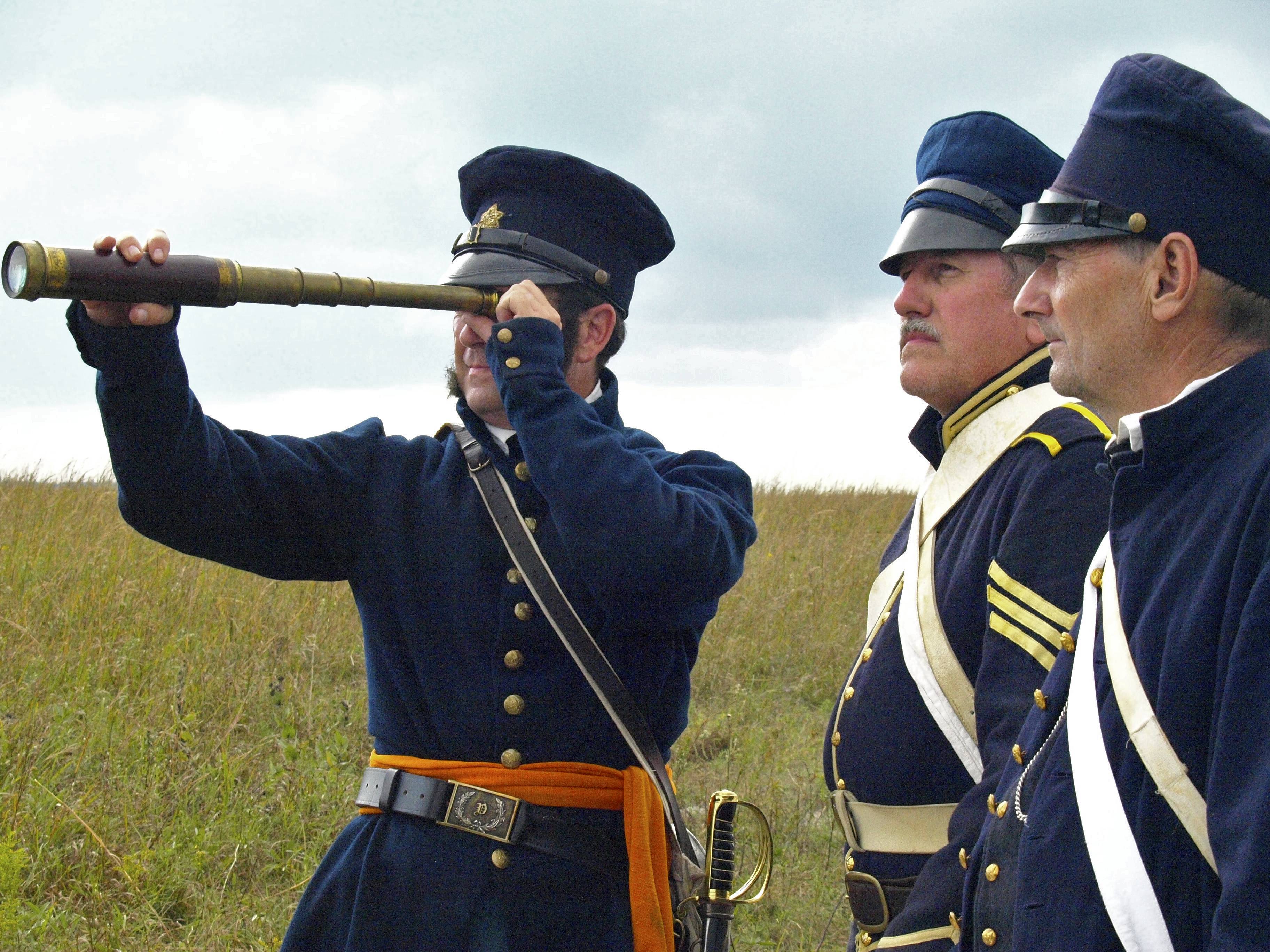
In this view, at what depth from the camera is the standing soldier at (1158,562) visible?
4.78ft

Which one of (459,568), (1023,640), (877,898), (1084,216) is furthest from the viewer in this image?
(459,568)

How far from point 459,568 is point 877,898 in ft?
3.63

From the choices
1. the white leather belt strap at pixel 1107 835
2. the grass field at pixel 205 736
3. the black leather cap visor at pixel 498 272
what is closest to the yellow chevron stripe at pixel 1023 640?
the white leather belt strap at pixel 1107 835

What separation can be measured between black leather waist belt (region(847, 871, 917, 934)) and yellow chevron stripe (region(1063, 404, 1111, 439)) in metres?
0.94

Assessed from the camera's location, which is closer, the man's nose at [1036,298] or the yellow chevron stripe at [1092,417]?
the man's nose at [1036,298]

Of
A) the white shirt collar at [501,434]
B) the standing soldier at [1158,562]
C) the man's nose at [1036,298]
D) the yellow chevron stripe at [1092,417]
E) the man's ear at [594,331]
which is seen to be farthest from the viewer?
the man's ear at [594,331]

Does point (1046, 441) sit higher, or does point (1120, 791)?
point (1046, 441)

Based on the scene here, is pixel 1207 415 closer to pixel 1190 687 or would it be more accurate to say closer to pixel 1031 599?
pixel 1190 687

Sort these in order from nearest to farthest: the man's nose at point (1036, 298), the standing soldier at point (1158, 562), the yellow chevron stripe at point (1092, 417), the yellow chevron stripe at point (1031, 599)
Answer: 1. the standing soldier at point (1158, 562)
2. the man's nose at point (1036, 298)
3. the yellow chevron stripe at point (1031, 599)
4. the yellow chevron stripe at point (1092, 417)

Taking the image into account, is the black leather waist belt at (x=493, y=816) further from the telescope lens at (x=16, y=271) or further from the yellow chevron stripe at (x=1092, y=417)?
the yellow chevron stripe at (x=1092, y=417)

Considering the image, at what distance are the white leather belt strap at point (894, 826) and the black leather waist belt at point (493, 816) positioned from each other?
470 mm

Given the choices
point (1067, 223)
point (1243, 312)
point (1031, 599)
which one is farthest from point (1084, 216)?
point (1031, 599)

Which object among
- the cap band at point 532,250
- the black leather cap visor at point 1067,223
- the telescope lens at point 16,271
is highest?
the cap band at point 532,250

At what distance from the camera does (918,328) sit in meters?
2.82
